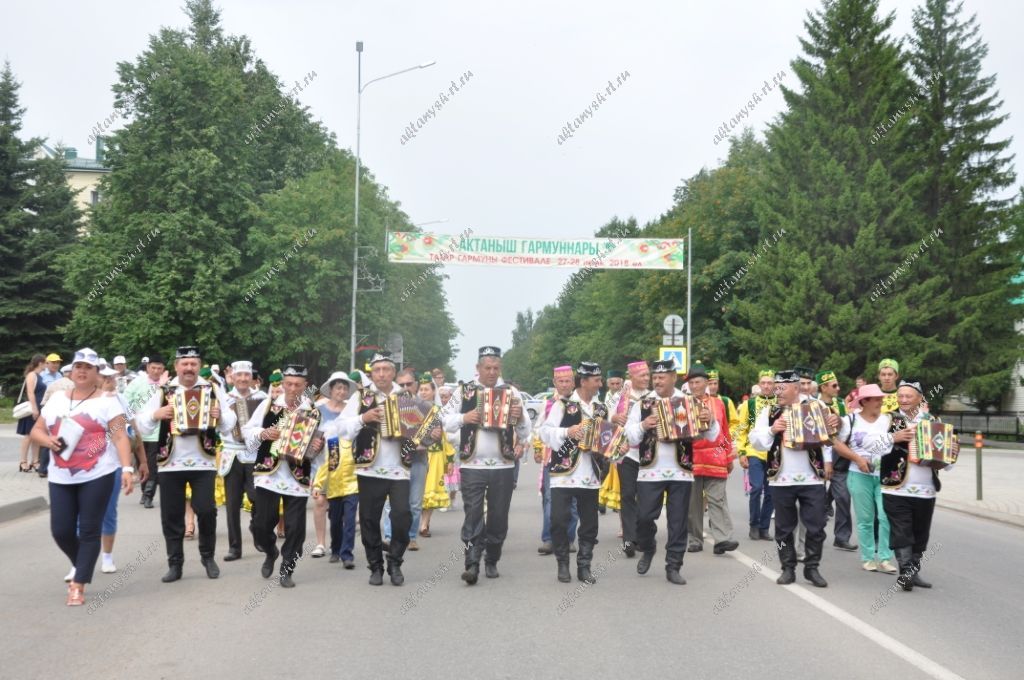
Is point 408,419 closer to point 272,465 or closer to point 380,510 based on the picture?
point 380,510

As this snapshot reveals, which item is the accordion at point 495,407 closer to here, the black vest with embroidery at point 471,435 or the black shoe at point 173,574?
the black vest with embroidery at point 471,435

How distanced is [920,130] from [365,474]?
38874mm

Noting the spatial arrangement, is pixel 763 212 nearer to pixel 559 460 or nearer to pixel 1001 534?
pixel 1001 534

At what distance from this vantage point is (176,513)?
9125 mm

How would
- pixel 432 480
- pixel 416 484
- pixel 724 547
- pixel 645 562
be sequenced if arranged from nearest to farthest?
pixel 645 562, pixel 724 547, pixel 416 484, pixel 432 480

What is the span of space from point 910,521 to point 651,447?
7.36 feet

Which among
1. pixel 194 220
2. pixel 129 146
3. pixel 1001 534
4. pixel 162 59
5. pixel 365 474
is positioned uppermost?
pixel 162 59

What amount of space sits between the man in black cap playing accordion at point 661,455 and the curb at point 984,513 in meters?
7.28

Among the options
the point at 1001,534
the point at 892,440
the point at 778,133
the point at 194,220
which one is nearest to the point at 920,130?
the point at 778,133

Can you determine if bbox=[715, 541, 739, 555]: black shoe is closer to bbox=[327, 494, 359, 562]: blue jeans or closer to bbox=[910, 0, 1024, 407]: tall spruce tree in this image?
bbox=[327, 494, 359, 562]: blue jeans

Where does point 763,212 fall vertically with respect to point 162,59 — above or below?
below

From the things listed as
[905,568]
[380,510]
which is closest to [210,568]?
[380,510]

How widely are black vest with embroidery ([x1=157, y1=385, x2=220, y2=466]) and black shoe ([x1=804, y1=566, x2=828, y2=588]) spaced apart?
5.20 metres

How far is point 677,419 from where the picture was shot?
9.30 m
